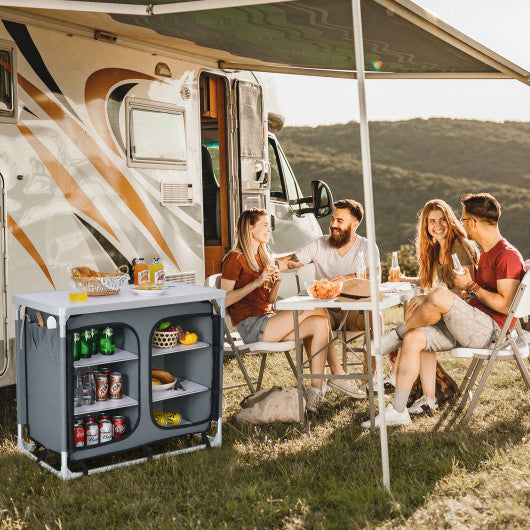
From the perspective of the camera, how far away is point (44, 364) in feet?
12.1

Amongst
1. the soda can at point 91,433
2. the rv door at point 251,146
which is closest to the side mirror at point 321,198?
the rv door at point 251,146

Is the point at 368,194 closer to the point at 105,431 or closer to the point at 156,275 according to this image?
the point at 156,275

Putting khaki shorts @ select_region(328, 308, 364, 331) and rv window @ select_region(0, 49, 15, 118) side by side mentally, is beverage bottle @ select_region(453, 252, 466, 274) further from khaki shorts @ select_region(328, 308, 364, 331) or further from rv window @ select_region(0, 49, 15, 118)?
rv window @ select_region(0, 49, 15, 118)

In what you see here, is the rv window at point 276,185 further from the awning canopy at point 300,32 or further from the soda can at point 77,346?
the soda can at point 77,346

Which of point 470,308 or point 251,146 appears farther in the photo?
point 251,146

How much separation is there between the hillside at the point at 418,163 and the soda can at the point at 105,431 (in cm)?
2666

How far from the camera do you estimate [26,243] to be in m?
4.33

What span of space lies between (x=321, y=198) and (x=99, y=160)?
2539 millimetres

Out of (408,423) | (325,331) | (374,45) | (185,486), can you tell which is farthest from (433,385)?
(374,45)

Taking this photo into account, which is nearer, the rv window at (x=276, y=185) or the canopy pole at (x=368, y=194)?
the canopy pole at (x=368, y=194)

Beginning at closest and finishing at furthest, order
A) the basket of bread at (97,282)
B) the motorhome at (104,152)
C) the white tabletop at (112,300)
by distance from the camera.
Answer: the white tabletop at (112,300) < the basket of bread at (97,282) < the motorhome at (104,152)

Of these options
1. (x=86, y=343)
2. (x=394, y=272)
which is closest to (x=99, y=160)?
(x=86, y=343)

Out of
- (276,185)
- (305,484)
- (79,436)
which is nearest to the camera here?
(305,484)

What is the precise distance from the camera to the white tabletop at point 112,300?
3.50 metres
